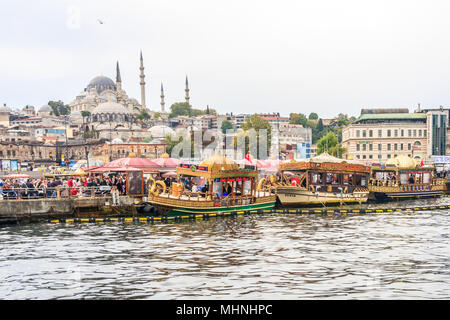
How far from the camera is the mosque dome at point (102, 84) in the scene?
170875 millimetres

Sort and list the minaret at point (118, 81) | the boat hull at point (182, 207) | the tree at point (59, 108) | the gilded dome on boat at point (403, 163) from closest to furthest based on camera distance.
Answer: the boat hull at point (182, 207), the gilded dome on boat at point (403, 163), the minaret at point (118, 81), the tree at point (59, 108)

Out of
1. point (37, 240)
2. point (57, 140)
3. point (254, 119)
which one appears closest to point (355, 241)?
point (37, 240)

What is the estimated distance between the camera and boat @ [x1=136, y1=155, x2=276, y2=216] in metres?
24.1

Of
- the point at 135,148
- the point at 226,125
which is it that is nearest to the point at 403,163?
the point at 135,148

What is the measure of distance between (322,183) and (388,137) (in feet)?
162

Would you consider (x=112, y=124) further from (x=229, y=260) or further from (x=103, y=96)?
(x=229, y=260)

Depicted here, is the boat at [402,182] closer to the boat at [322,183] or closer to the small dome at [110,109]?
the boat at [322,183]

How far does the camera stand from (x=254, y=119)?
91.2 metres

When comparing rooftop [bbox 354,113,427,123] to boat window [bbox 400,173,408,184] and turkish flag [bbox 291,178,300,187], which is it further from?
turkish flag [bbox 291,178,300,187]

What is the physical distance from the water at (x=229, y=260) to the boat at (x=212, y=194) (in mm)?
2133

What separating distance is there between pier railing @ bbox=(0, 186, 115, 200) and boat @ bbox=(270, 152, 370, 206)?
34.9 feet

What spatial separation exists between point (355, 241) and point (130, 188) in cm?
1422

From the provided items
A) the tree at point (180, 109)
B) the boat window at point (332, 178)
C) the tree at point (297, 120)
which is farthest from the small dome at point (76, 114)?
the boat window at point (332, 178)
